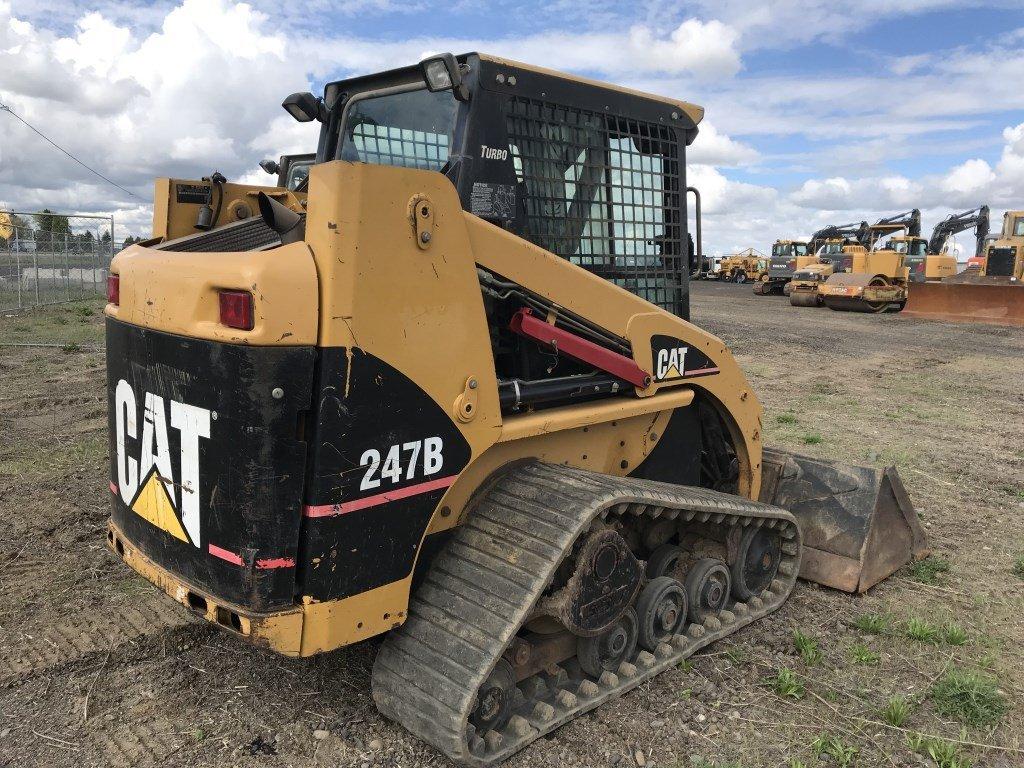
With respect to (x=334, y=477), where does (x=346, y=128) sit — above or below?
above

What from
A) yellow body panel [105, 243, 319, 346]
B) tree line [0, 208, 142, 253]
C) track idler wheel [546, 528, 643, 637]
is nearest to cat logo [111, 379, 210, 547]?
yellow body panel [105, 243, 319, 346]

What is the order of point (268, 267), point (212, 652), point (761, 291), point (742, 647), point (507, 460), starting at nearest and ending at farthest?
point (268, 267) → point (507, 460) → point (212, 652) → point (742, 647) → point (761, 291)

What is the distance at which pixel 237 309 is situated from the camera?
7.77 feet

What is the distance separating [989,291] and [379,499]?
2034cm

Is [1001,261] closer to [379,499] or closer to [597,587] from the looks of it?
[597,587]

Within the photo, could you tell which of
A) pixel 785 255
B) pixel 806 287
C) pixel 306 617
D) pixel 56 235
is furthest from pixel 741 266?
pixel 306 617

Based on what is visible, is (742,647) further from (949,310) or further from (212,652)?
(949,310)

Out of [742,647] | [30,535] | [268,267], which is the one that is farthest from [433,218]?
[30,535]

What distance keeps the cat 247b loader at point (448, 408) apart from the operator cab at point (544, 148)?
1cm

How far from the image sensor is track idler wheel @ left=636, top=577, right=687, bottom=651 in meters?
3.40

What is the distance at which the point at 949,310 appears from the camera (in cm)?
2016

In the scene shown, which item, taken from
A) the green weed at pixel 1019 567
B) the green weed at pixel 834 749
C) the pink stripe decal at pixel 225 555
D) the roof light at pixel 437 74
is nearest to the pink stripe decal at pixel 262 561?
the pink stripe decal at pixel 225 555

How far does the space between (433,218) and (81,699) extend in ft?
7.56

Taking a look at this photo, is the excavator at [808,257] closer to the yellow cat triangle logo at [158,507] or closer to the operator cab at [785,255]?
the operator cab at [785,255]
